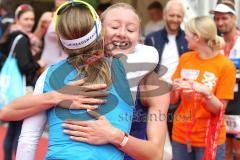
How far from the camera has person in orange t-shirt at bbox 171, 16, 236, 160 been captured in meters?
3.95

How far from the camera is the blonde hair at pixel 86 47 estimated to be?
2.15m

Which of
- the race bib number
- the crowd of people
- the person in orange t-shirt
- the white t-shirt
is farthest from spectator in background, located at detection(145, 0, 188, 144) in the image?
the crowd of people

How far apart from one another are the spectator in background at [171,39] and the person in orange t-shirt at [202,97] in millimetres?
1438

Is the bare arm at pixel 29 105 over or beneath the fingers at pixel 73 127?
over

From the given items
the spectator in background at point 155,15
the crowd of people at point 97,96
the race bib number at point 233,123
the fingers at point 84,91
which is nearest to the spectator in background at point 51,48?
the race bib number at point 233,123

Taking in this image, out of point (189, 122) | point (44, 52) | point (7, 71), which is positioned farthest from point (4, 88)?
point (189, 122)

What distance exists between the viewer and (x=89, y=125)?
2166mm

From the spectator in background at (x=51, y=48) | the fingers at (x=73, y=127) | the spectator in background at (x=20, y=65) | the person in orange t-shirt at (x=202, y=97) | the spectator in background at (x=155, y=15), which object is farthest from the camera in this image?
the spectator in background at (x=155, y=15)

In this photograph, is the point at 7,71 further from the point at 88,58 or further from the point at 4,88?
the point at 88,58

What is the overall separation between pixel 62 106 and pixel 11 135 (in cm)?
342

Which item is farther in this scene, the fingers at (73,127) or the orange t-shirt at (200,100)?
the orange t-shirt at (200,100)

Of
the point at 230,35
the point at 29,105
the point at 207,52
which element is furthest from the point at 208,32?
the point at 29,105

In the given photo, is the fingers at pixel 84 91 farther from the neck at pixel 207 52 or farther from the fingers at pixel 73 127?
the neck at pixel 207 52

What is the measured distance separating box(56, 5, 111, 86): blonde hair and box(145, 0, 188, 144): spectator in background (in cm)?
352
